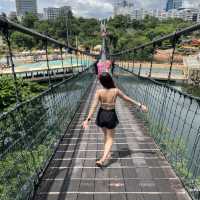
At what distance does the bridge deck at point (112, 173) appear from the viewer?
2990mm

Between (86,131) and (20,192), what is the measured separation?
2.71 m

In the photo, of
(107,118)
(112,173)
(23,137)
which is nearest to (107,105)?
(107,118)

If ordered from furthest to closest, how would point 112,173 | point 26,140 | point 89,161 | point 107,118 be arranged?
point 89,161, point 107,118, point 112,173, point 26,140

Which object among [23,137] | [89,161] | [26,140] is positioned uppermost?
[23,137]

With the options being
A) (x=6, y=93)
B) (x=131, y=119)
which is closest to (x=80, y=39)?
(x=6, y=93)

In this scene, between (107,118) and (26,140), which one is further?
(107,118)

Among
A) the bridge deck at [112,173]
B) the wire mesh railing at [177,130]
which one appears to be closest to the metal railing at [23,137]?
the bridge deck at [112,173]

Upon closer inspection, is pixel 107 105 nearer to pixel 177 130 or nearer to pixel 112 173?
pixel 112 173

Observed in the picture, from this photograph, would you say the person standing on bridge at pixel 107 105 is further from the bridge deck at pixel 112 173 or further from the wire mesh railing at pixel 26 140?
the wire mesh railing at pixel 26 140

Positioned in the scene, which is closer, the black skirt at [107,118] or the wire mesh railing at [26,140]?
A: the wire mesh railing at [26,140]

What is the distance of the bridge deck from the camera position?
118 inches

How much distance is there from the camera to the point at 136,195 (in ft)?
9.75

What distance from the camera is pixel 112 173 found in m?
3.46

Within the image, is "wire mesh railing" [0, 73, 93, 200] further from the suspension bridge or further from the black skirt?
the black skirt
